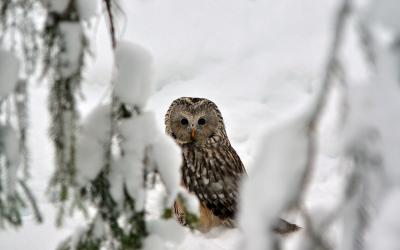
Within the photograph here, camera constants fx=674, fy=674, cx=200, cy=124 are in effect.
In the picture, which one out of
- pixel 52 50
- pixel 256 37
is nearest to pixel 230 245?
pixel 52 50

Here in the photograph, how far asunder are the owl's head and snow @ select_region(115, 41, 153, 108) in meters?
2.71

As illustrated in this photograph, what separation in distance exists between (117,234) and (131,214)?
0.28 feet

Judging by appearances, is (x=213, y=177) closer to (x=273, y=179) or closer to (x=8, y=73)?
(x=8, y=73)

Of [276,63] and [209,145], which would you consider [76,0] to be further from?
[276,63]

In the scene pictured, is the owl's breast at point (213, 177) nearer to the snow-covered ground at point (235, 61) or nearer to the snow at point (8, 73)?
the snow-covered ground at point (235, 61)

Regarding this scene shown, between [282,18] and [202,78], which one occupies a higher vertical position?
[282,18]

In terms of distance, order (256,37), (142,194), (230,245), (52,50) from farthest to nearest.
A: (256,37), (230,245), (142,194), (52,50)

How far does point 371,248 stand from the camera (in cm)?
143

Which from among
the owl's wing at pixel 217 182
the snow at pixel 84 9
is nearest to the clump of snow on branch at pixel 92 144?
the snow at pixel 84 9

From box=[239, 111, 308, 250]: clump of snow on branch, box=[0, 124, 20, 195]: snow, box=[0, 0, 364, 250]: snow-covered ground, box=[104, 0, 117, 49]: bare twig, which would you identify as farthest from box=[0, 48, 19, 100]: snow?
box=[0, 0, 364, 250]: snow-covered ground

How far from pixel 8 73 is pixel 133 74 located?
0.39 m

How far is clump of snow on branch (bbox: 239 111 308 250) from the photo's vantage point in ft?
4.37

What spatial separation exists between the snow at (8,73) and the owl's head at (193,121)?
294 centimetres

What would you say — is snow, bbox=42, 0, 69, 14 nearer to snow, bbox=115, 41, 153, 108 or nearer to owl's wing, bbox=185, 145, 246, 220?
snow, bbox=115, 41, 153, 108
